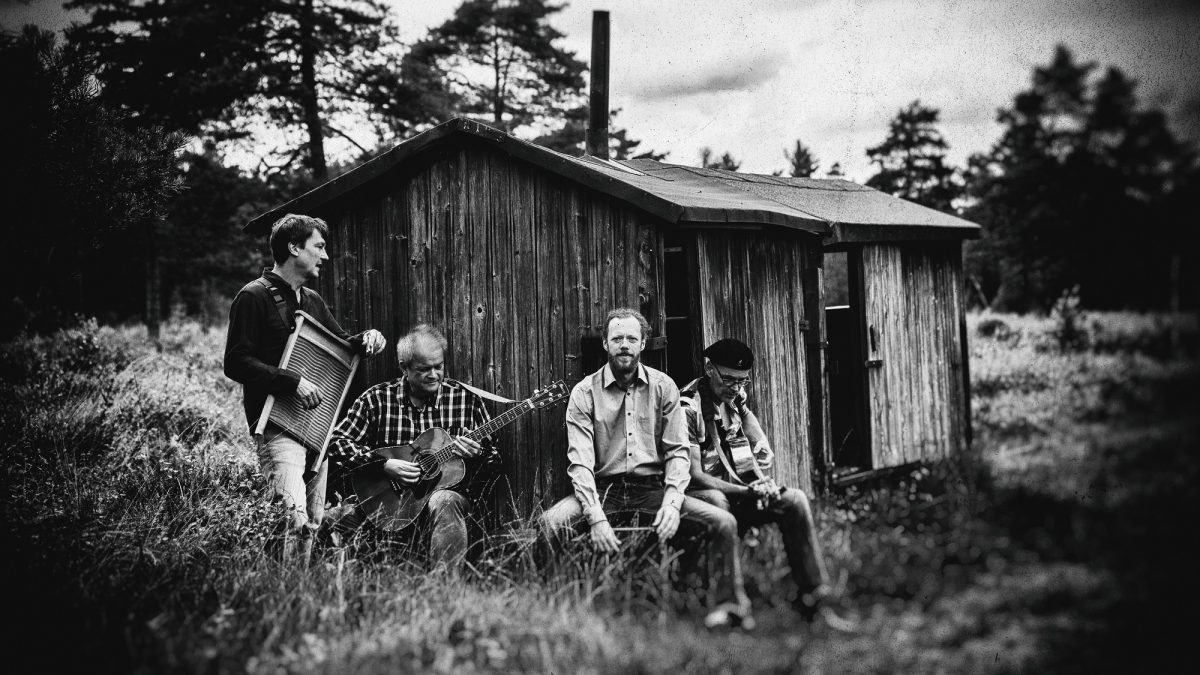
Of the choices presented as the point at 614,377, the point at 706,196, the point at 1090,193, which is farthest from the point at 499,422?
the point at 1090,193

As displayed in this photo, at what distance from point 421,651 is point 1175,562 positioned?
3467mm

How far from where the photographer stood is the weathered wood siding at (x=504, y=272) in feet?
19.4

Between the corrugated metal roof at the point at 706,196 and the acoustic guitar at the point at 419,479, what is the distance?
163 centimetres

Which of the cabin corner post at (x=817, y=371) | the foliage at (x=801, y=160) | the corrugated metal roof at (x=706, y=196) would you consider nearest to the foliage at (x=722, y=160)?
the foliage at (x=801, y=160)

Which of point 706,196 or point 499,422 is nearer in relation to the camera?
point 499,422

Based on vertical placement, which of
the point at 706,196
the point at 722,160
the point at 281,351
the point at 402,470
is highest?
the point at 722,160

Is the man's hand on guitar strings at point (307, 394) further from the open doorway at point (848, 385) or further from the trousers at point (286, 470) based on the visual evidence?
the open doorway at point (848, 385)

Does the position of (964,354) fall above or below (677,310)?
below

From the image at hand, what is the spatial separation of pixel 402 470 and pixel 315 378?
98 centimetres

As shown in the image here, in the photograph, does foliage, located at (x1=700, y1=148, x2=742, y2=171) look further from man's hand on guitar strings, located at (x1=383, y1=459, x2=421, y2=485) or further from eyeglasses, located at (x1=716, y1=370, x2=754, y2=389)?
man's hand on guitar strings, located at (x1=383, y1=459, x2=421, y2=485)

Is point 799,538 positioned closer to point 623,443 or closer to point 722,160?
point 623,443

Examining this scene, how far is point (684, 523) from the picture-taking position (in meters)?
4.72

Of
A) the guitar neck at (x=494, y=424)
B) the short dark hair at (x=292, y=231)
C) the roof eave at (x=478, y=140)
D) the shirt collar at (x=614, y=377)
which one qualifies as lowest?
the guitar neck at (x=494, y=424)

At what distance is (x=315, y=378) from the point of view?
5.65 metres
